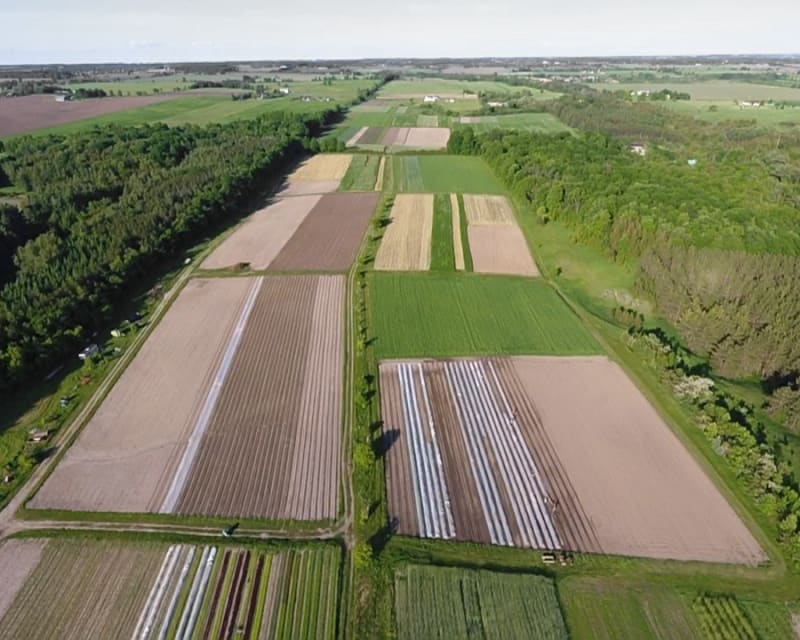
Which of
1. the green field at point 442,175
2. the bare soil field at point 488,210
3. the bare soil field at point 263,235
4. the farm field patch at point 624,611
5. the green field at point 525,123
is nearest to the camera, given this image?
the farm field patch at point 624,611

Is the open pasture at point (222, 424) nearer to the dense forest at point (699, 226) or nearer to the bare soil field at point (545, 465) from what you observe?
the bare soil field at point (545, 465)

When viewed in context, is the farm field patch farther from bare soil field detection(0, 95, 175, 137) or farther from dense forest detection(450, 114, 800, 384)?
bare soil field detection(0, 95, 175, 137)

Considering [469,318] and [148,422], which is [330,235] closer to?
[469,318]

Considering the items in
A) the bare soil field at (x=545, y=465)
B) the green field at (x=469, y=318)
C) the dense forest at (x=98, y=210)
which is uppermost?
the dense forest at (x=98, y=210)

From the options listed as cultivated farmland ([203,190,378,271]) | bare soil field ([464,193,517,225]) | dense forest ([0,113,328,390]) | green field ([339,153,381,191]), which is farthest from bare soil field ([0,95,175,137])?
bare soil field ([464,193,517,225])

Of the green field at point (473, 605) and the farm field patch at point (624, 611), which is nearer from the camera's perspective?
the green field at point (473, 605)

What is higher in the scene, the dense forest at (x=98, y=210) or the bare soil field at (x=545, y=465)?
the dense forest at (x=98, y=210)

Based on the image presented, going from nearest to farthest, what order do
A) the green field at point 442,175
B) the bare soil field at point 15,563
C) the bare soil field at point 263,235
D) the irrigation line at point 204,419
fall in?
the bare soil field at point 15,563, the irrigation line at point 204,419, the bare soil field at point 263,235, the green field at point 442,175

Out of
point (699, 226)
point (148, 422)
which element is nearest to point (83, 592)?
point (148, 422)

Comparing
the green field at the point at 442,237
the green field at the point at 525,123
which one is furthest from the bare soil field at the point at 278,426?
the green field at the point at 525,123
